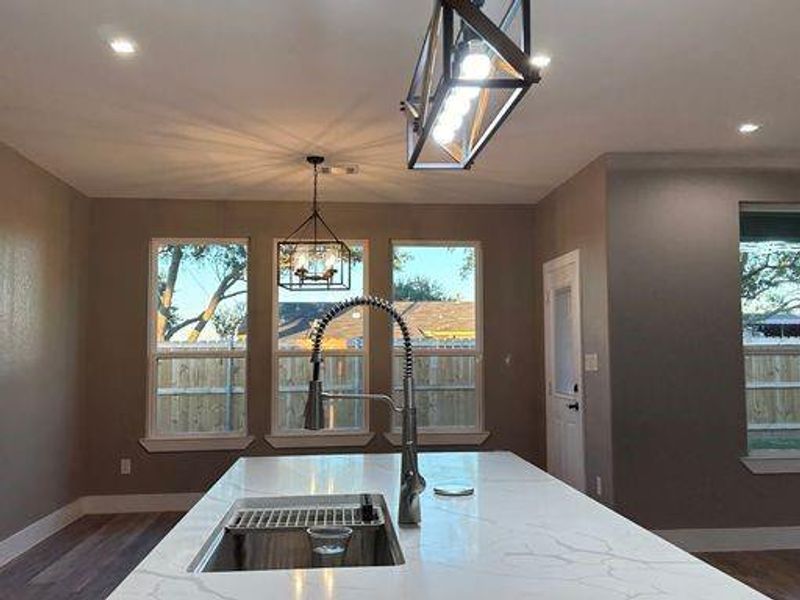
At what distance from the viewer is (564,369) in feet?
18.3

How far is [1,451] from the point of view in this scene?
Answer: 4.32 metres

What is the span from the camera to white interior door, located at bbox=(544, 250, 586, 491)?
516 centimetres

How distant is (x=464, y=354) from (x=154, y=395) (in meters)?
2.67

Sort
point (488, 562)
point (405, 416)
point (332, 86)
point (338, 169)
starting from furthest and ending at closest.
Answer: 1. point (338, 169)
2. point (332, 86)
3. point (405, 416)
4. point (488, 562)

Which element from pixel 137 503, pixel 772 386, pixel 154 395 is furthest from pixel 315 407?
pixel 137 503

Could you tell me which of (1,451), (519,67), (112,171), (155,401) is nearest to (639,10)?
(519,67)

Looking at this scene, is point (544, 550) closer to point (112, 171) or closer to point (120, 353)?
point (112, 171)

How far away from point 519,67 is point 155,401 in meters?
5.24

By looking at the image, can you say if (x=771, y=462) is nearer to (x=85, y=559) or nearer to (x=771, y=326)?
(x=771, y=326)

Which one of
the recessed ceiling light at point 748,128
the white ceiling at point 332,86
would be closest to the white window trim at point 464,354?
the white ceiling at point 332,86

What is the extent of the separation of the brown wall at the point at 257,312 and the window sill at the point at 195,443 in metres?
0.06

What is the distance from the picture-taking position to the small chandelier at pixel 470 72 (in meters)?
1.36

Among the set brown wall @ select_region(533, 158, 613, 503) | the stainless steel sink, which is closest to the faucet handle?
the stainless steel sink

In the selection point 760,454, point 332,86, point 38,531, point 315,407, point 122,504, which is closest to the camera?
point 315,407
